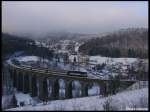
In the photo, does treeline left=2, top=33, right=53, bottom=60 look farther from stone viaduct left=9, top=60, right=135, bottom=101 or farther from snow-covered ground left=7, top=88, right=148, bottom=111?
snow-covered ground left=7, top=88, right=148, bottom=111

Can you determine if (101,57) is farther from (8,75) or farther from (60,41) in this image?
(8,75)

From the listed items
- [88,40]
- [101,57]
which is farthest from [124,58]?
[88,40]

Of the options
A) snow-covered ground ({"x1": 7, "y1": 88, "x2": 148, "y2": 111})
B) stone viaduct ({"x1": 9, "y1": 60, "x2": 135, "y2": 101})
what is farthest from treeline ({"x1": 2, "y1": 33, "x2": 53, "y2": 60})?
snow-covered ground ({"x1": 7, "y1": 88, "x2": 148, "y2": 111})

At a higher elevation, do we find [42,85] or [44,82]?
[44,82]

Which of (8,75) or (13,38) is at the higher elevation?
(13,38)

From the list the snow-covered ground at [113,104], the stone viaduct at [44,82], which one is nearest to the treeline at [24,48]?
the stone viaduct at [44,82]

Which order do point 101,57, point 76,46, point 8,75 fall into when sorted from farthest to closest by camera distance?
1. point 76,46
2. point 101,57
3. point 8,75

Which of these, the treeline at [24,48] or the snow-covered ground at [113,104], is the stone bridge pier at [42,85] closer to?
the treeline at [24,48]

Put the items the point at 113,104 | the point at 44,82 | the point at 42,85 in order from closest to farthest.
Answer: the point at 113,104
the point at 42,85
the point at 44,82

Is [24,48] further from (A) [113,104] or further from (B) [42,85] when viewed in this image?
(A) [113,104]

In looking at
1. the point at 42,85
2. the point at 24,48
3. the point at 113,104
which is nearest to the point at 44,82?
the point at 42,85

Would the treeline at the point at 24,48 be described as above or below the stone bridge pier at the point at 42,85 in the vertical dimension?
above
